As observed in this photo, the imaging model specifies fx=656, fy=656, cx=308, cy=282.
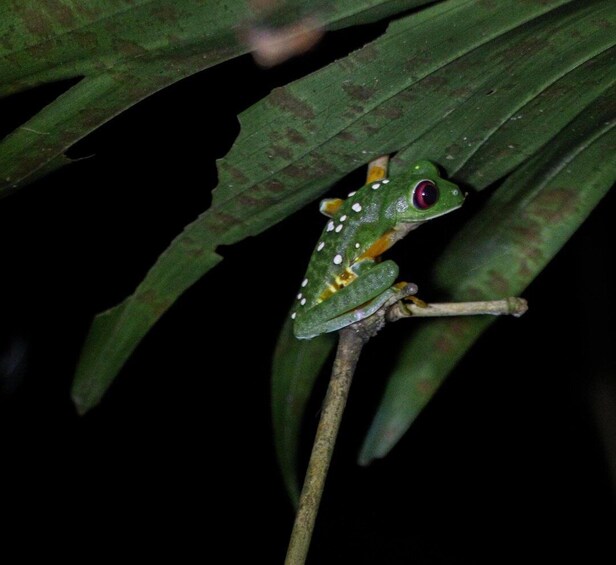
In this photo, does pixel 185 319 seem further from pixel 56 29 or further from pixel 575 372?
pixel 56 29

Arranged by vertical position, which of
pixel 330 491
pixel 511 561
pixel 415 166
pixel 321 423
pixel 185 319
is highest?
pixel 185 319

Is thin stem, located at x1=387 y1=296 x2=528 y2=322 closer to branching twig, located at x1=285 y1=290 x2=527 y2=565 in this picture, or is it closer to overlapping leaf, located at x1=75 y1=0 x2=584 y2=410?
branching twig, located at x1=285 y1=290 x2=527 y2=565

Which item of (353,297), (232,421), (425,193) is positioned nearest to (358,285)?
(353,297)

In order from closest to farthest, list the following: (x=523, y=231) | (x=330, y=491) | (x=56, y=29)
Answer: (x=56, y=29) < (x=523, y=231) < (x=330, y=491)

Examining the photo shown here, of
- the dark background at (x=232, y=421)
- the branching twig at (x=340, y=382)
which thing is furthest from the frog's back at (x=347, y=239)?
the dark background at (x=232, y=421)

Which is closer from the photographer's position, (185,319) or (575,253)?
(575,253)

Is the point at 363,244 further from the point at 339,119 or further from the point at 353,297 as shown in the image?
the point at 339,119

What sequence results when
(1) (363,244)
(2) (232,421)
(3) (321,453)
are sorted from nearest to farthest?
1. (3) (321,453)
2. (1) (363,244)
3. (2) (232,421)

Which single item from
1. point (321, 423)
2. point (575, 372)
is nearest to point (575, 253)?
point (575, 372)
